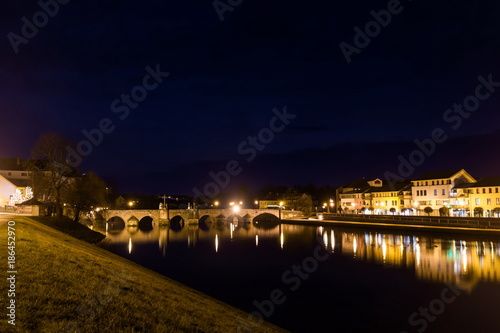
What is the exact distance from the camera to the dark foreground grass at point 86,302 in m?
9.55

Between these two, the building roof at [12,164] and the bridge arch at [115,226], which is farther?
the building roof at [12,164]

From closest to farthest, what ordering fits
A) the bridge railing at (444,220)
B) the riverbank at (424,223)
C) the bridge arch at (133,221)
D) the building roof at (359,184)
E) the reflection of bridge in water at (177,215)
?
the riverbank at (424,223), the bridge railing at (444,220), the reflection of bridge in water at (177,215), the bridge arch at (133,221), the building roof at (359,184)

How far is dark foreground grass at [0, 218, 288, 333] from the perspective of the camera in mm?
9547

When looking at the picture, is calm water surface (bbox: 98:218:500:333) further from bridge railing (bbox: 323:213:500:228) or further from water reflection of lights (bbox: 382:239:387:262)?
bridge railing (bbox: 323:213:500:228)

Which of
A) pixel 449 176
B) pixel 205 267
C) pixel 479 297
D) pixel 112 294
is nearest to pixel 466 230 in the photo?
pixel 449 176

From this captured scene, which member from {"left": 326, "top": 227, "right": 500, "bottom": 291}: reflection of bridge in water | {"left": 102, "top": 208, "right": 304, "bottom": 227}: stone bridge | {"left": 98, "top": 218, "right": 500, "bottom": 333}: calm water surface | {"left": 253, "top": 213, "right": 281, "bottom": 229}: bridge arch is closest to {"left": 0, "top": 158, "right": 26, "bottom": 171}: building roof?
{"left": 102, "top": 208, "right": 304, "bottom": 227}: stone bridge

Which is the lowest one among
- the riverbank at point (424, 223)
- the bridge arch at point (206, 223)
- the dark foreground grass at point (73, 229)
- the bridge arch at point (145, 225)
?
the bridge arch at point (206, 223)

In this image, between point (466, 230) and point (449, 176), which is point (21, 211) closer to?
point (466, 230)

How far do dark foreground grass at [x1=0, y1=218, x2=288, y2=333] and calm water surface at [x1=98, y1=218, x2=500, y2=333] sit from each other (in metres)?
4.59

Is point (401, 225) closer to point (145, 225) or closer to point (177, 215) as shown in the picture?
point (177, 215)

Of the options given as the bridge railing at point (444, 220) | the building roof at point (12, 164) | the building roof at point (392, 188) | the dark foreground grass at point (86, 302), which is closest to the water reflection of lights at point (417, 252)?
the bridge railing at point (444, 220)

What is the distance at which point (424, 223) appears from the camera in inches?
2741

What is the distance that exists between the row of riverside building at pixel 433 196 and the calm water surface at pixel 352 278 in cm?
1998

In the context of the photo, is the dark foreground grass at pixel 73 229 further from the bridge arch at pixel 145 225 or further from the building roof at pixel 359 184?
the building roof at pixel 359 184
